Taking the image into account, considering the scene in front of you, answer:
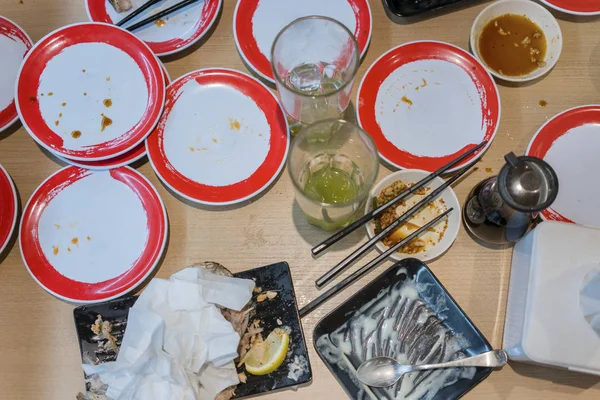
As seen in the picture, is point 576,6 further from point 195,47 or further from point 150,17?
point 150,17

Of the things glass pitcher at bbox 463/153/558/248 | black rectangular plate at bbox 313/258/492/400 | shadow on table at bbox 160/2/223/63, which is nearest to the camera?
glass pitcher at bbox 463/153/558/248

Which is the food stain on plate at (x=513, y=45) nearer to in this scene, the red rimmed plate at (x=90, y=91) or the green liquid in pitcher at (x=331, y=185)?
the green liquid in pitcher at (x=331, y=185)

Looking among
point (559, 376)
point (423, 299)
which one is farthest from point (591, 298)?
point (423, 299)

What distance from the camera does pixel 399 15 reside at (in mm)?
1413

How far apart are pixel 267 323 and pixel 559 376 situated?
0.73 meters

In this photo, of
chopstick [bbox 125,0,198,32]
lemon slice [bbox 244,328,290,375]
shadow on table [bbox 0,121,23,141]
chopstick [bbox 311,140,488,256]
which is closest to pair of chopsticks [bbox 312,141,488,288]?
chopstick [bbox 311,140,488,256]

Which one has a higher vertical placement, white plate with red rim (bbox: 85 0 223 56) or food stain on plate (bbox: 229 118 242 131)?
white plate with red rim (bbox: 85 0 223 56)

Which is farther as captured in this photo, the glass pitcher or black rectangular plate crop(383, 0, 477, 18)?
black rectangular plate crop(383, 0, 477, 18)

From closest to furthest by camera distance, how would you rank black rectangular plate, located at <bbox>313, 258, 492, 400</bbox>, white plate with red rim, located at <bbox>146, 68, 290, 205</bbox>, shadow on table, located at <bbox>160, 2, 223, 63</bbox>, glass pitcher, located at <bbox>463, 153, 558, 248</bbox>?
glass pitcher, located at <bbox>463, 153, 558, 248</bbox> < black rectangular plate, located at <bbox>313, 258, 492, 400</bbox> < white plate with red rim, located at <bbox>146, 68, 290, 205</bbox> < shadow on table, located at <bbox>160, 2, 223, 63</bbox>

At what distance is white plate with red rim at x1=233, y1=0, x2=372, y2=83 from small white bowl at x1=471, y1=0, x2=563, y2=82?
0.99 feet

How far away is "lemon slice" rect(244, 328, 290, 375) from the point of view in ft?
4.00

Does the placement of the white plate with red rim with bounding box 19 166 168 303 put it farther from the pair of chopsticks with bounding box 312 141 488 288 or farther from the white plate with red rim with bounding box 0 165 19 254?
the pair of chopsticks with bounding box 312 141 488 288

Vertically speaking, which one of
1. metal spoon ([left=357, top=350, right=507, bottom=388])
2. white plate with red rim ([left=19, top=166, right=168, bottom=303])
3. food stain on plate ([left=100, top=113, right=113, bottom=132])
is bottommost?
metal spoon ([left=357, top=350, right=507, bottom=388])

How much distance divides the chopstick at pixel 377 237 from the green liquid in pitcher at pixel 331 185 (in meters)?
0.13
